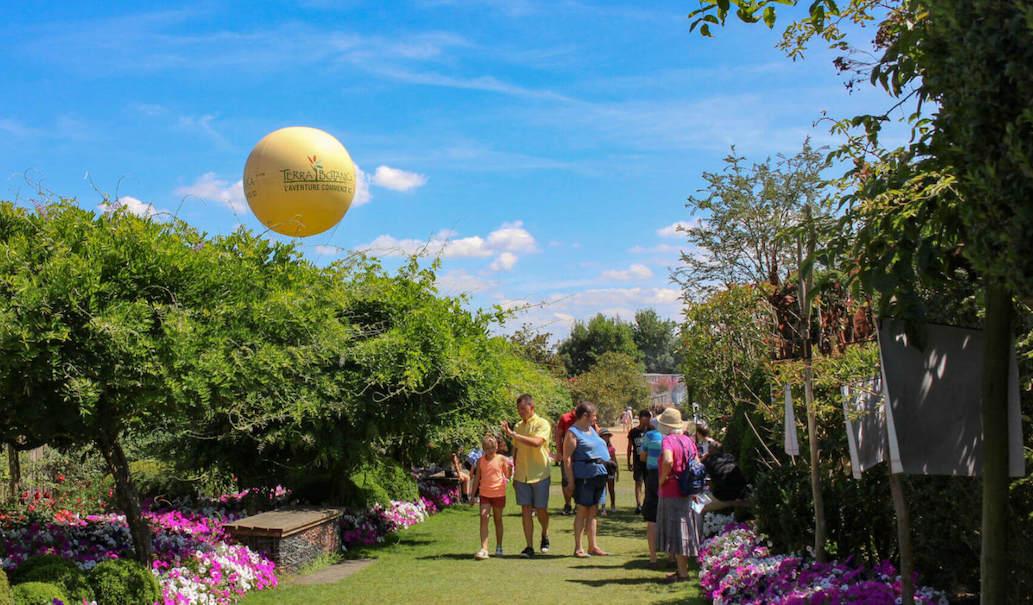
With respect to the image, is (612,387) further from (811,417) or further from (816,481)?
(811,417)

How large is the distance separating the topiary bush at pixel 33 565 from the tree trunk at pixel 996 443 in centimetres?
594

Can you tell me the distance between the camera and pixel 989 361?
3375 millimetres

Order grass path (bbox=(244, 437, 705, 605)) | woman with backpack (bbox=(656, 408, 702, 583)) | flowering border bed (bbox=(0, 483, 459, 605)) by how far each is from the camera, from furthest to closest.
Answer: woman with backpack (bbox=(656, 408, 702, 583)) < grass path (bbox=(244, 437, 705, 605)) < flowering border bed (bbox=(0, 483, 459, 605))

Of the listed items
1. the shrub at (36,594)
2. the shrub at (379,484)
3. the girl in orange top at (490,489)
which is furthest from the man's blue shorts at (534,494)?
the shrub at (36,594)

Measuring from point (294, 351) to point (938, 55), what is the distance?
538 cm

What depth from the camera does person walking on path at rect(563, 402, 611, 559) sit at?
32.3 feet

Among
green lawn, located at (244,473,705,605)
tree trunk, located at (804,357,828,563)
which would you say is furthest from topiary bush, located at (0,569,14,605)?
tree trunk, located at (804,357,828,563)

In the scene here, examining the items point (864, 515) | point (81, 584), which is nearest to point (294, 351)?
point (81, 584)

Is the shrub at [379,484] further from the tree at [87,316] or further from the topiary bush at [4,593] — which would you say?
the topiary bush at [4,593]

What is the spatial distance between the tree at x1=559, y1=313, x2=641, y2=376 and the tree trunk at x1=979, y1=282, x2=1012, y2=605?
196 ft

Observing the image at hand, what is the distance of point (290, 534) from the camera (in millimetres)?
9016

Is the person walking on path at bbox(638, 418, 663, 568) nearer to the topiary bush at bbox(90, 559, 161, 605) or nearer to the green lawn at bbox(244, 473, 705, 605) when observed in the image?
the green lawn at bbox(244, 473, 705, 605)

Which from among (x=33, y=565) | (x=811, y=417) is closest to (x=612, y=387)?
(x=811, y=417)

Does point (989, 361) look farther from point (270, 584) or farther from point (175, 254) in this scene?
point (270, 584)
